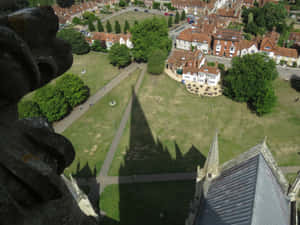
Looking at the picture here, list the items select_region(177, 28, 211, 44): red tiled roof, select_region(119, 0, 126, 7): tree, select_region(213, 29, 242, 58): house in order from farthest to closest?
select_region(119, 0, 126, 7): tree → select_region(177, 28, 211, 44): red tiled roof → select_region(213, 29, 242, 58): house

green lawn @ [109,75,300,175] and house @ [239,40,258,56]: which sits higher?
house @ [239,40,258,56]

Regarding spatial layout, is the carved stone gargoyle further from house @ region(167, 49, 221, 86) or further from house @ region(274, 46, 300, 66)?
house @ region(274, 46, 300, 66)

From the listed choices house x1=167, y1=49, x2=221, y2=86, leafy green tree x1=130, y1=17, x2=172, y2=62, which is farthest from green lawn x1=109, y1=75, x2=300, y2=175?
leafy green tree x1=130, y1=17, x2=172, y2=62

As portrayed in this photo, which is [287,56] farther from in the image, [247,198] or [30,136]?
[30,136]

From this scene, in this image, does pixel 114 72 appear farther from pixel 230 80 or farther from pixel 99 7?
pixel 99 7

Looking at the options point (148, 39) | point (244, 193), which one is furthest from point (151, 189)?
point (148, 39)

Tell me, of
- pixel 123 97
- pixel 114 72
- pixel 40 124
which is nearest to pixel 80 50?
pixel 114 72

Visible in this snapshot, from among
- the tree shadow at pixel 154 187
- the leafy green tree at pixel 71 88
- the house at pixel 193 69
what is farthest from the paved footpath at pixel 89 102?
the tree shadow at pixel 154 187
